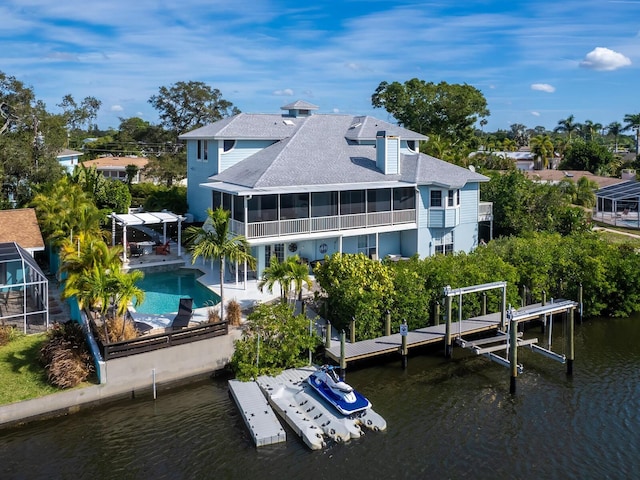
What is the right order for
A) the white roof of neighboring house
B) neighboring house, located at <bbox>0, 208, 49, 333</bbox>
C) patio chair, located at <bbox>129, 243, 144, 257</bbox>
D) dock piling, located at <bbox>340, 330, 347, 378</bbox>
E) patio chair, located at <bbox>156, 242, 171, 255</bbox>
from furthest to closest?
the white roof of neighboring house < patio chair, located at <bbox>156, 242, 171, 255</bbox> < patio chair, located at <bbox>129, 243, 144, 257</bbox> < neighboring house, located at <bbox>0, 208, 49, 333</bbox> < dock piling, located at <bbox>340, 330, 347, 378</bbox>

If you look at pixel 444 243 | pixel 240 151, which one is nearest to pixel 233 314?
pixel 240 151

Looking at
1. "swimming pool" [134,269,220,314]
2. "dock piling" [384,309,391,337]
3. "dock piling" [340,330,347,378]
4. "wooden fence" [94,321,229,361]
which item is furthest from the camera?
"swimming pool" [134,269,220,314]

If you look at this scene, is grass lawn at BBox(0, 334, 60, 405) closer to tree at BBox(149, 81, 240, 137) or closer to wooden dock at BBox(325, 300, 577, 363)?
wooden dock at BBox(325, 300, 577, 363)

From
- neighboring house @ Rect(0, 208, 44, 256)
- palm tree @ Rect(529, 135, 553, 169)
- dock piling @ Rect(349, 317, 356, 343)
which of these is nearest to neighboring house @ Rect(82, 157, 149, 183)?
neighboring house @ Rect(0, 208, 44, 256)

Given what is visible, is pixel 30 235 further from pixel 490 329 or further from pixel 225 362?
pixel 490 329

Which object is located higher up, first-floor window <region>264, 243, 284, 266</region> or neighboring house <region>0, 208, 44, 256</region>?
neighboring house <region>0, 208, 44, 256</region>

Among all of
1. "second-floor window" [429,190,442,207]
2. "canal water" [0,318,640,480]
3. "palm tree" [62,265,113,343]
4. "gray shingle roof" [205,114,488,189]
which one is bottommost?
"canal water" [0,318,640,480]

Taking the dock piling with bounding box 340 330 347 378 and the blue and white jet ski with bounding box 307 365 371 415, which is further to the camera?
the dock piling with bounding box 340 330 347 378

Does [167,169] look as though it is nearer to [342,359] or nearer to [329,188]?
[329,188]
